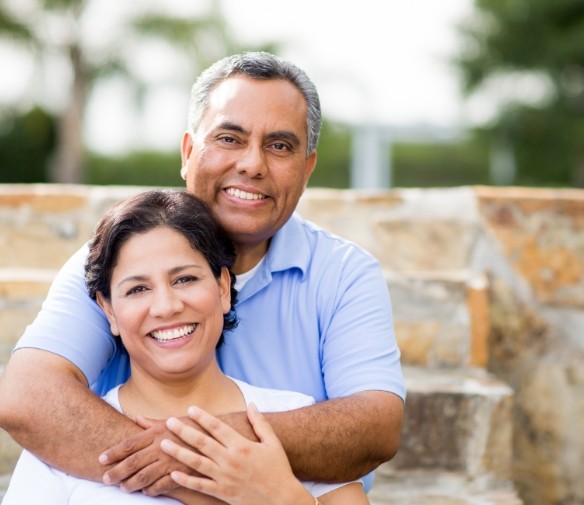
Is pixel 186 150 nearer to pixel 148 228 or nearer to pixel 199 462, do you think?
pixel 148 228

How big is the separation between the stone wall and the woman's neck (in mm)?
885

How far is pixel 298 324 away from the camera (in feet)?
7.34

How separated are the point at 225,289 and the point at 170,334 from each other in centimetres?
20

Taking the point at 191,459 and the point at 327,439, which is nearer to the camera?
the point at 191,459

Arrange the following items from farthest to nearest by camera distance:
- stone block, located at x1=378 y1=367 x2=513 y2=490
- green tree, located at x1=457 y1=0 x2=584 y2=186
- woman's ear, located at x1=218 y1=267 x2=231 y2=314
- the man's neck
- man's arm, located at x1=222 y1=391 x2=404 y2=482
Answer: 1. green tree, located at x1=457 y1=0 x2=584 y2=186
2. stone block, located at x1=378 y1=367 x2=513 y2=490
3. the man's neck
4. woman's ear, located at x1=218 y1=267 x2=231 y2=314
5. man's arm, located at x1=222 y1=391 x2=404 y2=482

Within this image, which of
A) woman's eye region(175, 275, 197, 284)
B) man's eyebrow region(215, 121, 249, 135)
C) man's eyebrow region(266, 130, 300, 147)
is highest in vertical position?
man's eyebrow region(215, 121, 249, 135)

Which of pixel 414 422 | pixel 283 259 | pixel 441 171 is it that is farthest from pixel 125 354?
pixel 441 171

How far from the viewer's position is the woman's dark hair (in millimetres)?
1931

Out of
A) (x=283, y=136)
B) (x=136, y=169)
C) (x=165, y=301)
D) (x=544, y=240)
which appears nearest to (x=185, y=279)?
(x=165, y=301)

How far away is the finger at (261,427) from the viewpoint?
184cm

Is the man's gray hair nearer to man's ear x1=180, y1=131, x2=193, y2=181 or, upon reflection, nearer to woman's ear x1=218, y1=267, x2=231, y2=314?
man's ear x1=180, y1=131, x2=193, y2=181

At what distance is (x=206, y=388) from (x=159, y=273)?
305 mm

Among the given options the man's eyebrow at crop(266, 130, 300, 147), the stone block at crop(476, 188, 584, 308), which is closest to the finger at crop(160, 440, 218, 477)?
the man's eyebrow at crop(266, 130, 300, 147)

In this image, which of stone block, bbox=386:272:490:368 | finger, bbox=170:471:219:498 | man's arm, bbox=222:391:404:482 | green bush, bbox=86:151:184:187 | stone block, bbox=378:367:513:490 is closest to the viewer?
finger, bbox=170:471:219:498
